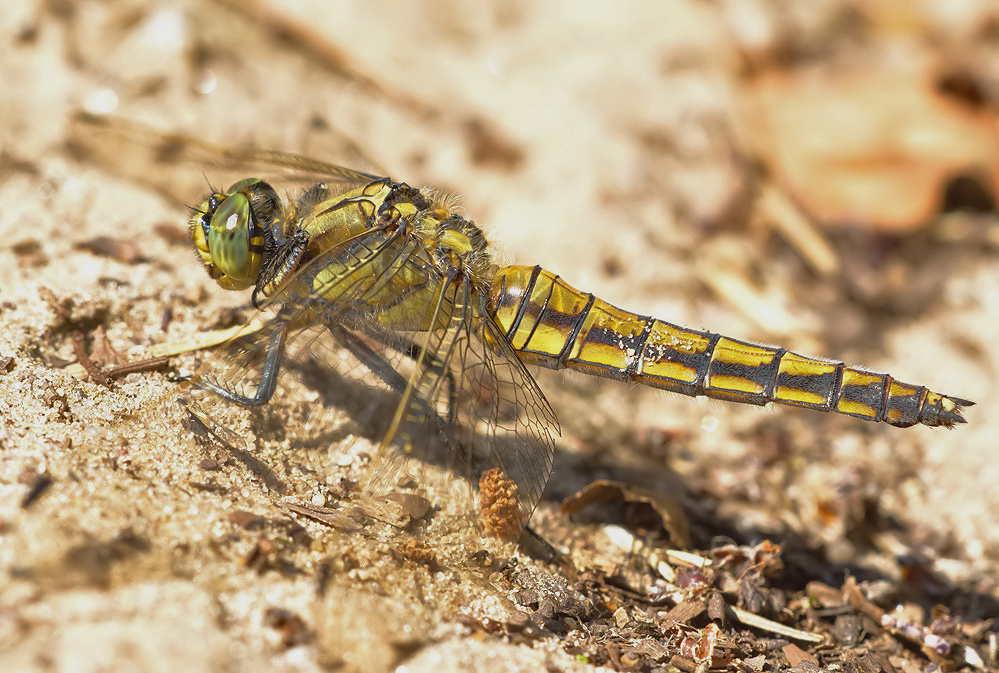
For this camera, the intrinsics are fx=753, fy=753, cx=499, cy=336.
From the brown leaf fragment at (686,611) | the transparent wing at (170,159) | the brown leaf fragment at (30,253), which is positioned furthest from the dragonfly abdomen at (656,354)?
the brown leaf fragment at (30,253)

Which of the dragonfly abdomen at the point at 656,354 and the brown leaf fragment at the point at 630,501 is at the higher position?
the dragonfly abdomen at the point at 656,354

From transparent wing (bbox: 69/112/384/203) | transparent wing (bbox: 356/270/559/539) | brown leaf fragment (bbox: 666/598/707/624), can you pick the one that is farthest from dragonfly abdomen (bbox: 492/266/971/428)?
transparent wing (bbox: 69/112/384/203)

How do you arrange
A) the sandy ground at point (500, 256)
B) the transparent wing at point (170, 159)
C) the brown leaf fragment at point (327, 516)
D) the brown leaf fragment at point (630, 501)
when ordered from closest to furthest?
the sandy ground at point (500, 256)
the brown leaf fragment at point (327, 516)
the brown leaf fragment at point (630, 501)
the transparent wing at point (170, 159)

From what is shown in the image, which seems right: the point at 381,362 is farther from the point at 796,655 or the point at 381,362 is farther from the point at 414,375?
the point at 796,655

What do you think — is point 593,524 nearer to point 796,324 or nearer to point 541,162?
point 796,324

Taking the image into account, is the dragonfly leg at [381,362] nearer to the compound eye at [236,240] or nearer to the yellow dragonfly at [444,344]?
the yellow dragonfly at [444,344]

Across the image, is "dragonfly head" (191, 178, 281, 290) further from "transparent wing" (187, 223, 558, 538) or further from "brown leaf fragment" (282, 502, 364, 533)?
"brown leaf fragment" (282, 502, 364, 533)

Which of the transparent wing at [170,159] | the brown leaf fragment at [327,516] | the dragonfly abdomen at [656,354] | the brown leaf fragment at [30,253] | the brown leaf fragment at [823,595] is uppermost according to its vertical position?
the transparent wing at [170,159]

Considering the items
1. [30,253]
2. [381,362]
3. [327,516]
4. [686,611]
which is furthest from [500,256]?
[30,253]
